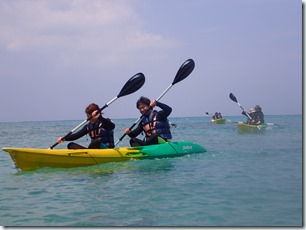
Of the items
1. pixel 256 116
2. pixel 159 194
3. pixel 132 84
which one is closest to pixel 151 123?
pixel 132 84

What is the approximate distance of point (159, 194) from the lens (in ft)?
17.3

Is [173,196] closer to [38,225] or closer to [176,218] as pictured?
[176,218]

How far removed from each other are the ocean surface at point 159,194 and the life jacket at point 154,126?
847 mm

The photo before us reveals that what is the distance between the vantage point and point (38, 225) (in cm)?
415

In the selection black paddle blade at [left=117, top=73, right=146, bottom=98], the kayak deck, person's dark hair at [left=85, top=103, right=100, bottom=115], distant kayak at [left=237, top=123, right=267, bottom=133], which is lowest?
the kayak deck

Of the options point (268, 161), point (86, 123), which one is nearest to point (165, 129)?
point (86, 123)

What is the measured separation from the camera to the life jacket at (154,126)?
8617 mm

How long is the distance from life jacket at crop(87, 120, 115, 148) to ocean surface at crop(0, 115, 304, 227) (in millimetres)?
546

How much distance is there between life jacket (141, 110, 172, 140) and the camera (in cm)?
862

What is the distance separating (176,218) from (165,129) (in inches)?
191

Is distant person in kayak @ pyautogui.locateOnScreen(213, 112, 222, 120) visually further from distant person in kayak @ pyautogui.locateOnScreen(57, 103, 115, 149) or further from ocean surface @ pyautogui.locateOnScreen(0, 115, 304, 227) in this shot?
distant person in kayak @ pyautogui.locateOnScreen(57, 103, 115, 149)

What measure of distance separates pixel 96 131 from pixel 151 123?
1.42m

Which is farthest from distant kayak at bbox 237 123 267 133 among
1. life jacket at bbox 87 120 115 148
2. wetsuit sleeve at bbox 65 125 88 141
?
wetsuit sleeve at bbox 65 125 88 141

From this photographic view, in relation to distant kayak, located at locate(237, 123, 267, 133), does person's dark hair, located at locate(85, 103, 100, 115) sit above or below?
above
